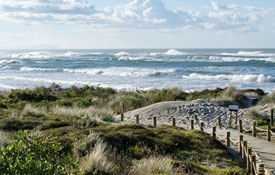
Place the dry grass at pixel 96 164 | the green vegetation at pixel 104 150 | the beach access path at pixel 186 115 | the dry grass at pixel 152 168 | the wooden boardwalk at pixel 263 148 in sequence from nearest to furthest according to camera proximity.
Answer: the green vegetation at pixel 104 150, the dry grass at pixel 96 164, the dry grass at pixel 152 168, the wooden boardwalk at pixel 263 148, the beach access path at pixel 186 115

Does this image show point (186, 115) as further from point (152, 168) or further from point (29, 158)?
point (29, 158)

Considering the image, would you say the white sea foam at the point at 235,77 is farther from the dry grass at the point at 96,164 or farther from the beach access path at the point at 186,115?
the dry grass at the point at 96,164

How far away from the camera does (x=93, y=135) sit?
44.1 ft

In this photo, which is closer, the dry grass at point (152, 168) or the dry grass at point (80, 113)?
the dry grass at point (152, 168)

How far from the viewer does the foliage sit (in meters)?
5.68

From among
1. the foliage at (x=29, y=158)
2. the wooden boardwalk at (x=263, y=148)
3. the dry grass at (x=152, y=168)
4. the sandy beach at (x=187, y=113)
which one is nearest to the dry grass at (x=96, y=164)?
the dry grass at (x=152, y=168)

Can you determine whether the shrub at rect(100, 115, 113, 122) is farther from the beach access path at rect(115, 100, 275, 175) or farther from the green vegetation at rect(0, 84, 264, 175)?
the green vegetation at rect(0, 84, 264, 175)

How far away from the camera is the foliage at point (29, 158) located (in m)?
5.68

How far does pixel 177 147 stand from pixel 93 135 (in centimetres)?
260

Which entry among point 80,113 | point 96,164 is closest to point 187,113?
point 80,113

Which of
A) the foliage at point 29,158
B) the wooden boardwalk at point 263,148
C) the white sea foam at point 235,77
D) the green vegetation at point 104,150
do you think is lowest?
the white sea foam at point 235,77

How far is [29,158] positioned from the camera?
219 inches

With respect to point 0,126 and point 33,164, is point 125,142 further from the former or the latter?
point 33,164

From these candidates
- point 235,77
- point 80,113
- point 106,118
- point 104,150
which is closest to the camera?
point 104,150
